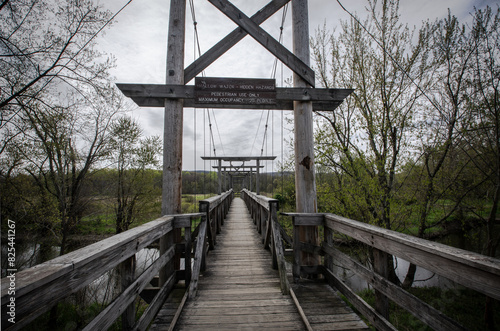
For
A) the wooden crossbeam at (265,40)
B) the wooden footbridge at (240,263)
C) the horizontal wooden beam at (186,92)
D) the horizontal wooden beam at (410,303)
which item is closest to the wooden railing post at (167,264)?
the wooden footbridge at (240,263)

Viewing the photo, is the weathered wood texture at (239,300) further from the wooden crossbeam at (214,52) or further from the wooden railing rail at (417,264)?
the wooden crossbeam at (214,52)

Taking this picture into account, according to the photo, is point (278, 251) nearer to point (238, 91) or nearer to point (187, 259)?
point (187, 259)

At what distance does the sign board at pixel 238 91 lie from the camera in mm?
2818

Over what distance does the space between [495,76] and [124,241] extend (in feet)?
24.7

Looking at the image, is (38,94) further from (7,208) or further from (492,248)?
(492,248)

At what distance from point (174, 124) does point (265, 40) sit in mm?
1711

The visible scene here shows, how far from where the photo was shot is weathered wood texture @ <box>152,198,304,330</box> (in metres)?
1.73

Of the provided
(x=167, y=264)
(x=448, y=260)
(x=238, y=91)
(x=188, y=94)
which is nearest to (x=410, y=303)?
(x=448, y=260)

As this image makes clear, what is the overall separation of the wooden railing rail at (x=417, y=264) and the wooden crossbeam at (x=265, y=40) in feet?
6.57

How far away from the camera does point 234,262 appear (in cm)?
320

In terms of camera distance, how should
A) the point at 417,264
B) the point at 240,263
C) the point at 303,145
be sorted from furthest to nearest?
the point at 240,263 → the point at 303,145 → the point at 417,264

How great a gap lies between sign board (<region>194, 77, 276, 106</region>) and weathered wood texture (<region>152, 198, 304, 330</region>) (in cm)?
228

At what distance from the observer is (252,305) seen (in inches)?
78.5

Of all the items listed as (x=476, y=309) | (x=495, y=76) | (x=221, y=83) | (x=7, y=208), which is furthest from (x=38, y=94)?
(x=476, y=309)
